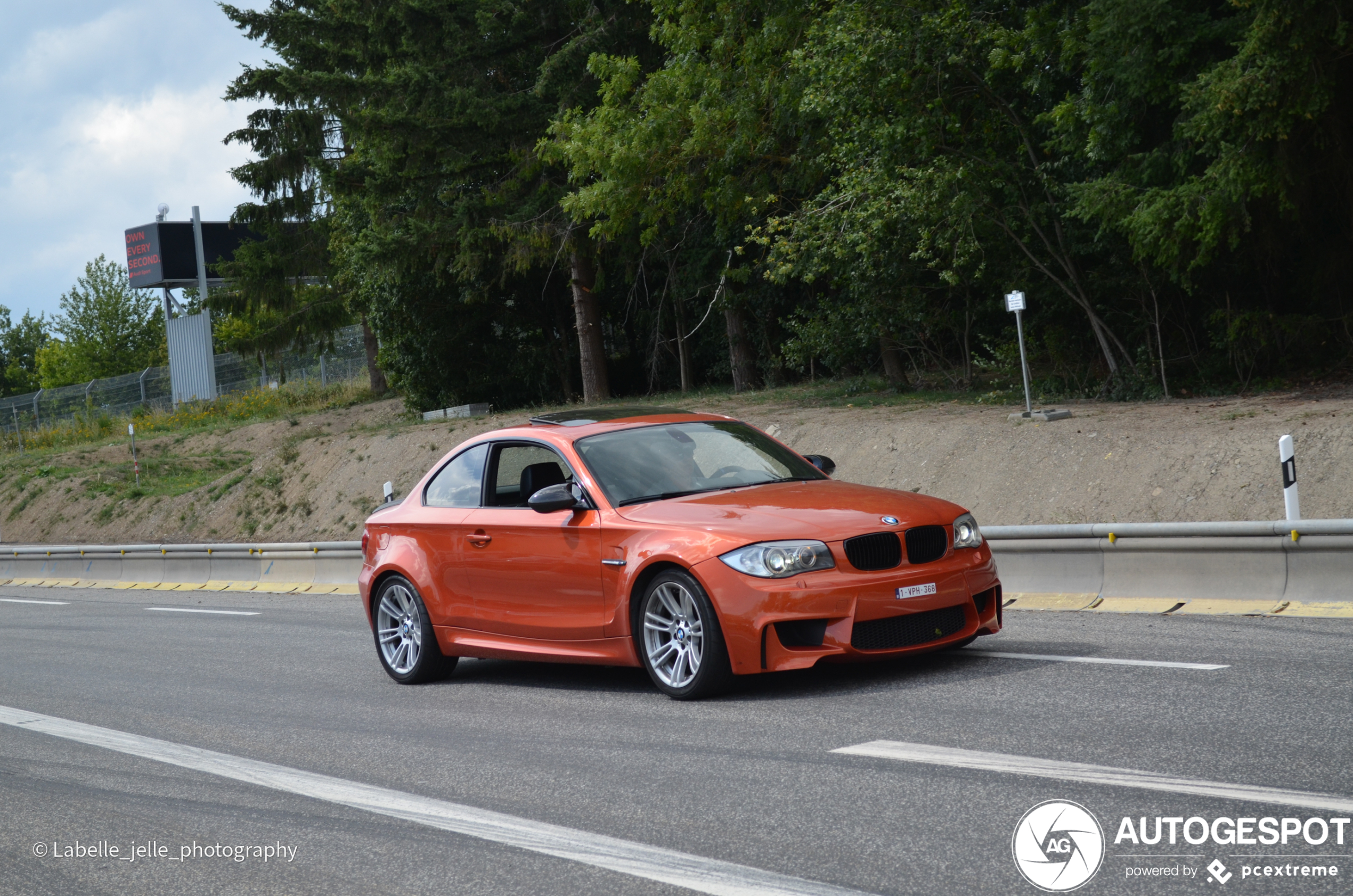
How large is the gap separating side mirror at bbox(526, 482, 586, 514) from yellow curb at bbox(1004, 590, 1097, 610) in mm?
4270

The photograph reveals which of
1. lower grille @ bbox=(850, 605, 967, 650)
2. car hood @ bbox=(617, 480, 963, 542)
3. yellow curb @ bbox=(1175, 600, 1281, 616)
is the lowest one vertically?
yellow curb @ bbox=(1175, 600, 1281, 616)

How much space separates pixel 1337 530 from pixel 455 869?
660cm

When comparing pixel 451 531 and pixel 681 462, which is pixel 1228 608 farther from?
pixel 451 531

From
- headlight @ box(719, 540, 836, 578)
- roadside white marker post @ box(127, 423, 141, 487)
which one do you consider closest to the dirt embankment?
roadside white marker post @ box(127, 423, 141, 487)

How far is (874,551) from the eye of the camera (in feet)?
23.5

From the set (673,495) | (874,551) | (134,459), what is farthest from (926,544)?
(134,459)

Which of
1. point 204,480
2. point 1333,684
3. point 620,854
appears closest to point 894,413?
point 1333,684

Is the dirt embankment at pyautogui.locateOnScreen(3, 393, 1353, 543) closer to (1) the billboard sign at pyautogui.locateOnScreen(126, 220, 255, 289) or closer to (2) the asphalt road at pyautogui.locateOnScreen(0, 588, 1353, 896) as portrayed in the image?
(2) the asphalt road at pyautogui.locateOnScreen(0, 588, 1353, 896)

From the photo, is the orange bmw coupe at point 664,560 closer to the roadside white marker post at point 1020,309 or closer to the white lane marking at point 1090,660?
the white lane marking at point 1090,660

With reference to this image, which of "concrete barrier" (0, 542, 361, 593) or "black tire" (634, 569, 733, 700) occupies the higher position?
"black tire" (634, 569, 733, 700)

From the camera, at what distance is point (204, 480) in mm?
34438

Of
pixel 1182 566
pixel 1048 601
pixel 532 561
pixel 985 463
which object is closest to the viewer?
pixel 532 561

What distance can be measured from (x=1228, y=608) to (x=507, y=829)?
6069 millimetres

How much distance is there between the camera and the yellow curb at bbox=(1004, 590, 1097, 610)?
10469mm
